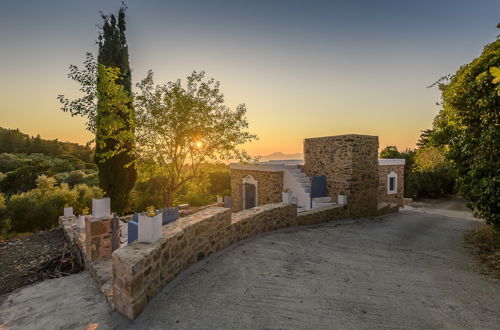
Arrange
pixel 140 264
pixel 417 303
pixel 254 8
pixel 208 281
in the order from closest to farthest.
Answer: pixel 140 264
pixel 417 303
pixel 208 281
pixel 254 8

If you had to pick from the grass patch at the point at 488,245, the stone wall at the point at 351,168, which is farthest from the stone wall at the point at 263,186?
the grass patch at the point at 488,245

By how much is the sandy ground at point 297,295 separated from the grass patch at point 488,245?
0.30 m

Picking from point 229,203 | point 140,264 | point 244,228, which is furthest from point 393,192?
point 140,264

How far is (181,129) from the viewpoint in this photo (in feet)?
33.6

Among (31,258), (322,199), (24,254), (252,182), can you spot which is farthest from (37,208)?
(322,199)

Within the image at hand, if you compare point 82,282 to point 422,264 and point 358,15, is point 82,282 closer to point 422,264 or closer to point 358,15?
point 422,264

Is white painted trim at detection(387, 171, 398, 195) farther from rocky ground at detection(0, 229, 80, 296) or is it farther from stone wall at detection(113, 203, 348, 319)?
rocky ground at detection(0, 229, 80, 296)

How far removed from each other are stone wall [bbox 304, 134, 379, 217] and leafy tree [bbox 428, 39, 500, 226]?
12.3 ft

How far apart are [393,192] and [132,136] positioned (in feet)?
51.9

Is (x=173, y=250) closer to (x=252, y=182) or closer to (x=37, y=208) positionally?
(x=252, y=182)

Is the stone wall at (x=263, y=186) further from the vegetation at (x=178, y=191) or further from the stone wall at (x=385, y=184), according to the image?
the stone wall at (x=385, y=184)

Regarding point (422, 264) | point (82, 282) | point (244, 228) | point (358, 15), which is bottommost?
point (82, 282)

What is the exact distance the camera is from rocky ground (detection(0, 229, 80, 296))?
630 centimetres

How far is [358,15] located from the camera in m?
10.8
